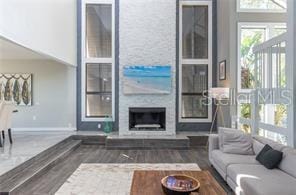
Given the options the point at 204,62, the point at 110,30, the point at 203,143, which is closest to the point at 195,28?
the point at 204,62

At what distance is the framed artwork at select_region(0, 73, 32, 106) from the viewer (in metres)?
9.19

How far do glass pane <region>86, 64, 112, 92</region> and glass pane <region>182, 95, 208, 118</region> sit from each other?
2483 mm

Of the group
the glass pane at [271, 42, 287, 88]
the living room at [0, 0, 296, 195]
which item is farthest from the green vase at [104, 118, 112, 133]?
the glass pane at [271, 42, 287, 88]

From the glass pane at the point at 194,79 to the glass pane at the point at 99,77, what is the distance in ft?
7.98

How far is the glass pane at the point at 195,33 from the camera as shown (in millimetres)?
9430

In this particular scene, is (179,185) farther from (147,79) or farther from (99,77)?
(99,77)

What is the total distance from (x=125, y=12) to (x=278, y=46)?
4914 millimetres

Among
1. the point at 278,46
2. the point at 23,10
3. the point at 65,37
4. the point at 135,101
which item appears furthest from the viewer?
the point at 135,101

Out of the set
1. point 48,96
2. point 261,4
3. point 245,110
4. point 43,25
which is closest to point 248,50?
point 261,4

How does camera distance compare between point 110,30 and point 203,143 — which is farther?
point 110,30

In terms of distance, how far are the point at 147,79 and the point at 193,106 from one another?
1.90 meters

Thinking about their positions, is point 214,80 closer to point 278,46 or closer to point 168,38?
point 168,38


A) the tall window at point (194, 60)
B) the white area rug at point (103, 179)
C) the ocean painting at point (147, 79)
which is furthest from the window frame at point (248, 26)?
the white area rug at point (103, 179)

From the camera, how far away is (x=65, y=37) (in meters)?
7.92
